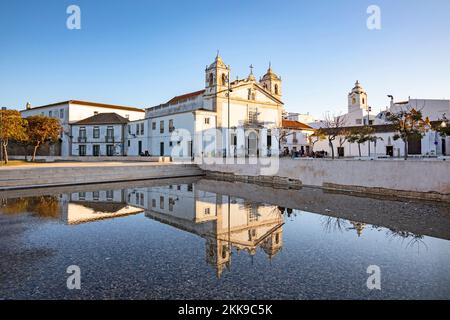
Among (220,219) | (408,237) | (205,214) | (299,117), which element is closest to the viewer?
(408,237)

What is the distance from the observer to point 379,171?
14414 millimetres

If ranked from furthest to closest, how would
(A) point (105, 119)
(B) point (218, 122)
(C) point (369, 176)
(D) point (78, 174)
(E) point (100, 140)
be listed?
(A) point (105, 119) < (E) point (100, 140) < (B) point (218, 122) < (D) point (78, 174) < (C) point (369, 176)

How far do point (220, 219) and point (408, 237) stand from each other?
530 centimetres

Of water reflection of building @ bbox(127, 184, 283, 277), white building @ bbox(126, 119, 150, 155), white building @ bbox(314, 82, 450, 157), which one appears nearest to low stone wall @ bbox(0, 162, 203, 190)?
water reflection of building @ bbox(127, 184, 283, 277)

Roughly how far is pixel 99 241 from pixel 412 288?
6549mm

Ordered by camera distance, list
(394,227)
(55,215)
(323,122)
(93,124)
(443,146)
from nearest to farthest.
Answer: (394,227)
(55,215)
(443,146)
(93,124)
(323,122)

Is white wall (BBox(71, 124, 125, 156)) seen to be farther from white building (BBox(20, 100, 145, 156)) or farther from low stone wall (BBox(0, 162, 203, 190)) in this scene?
low stone wall (BBox(0, 162, 203, 190))

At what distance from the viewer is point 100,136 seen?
142 feet

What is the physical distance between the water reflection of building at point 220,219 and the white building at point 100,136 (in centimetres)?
2992

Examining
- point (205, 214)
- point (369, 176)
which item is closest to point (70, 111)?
point (205, 214)

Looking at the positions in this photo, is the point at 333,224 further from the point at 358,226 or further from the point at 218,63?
the point at 218,63

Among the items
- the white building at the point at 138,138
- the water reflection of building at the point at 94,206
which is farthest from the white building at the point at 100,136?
the water reflection of building at the point at 94,206
